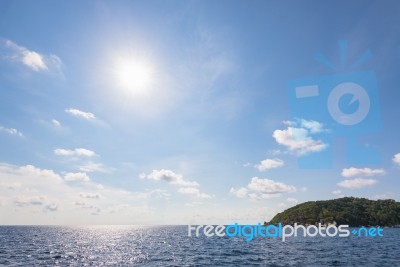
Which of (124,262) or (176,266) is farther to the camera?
(124,262)

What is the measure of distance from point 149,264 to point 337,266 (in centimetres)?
3057

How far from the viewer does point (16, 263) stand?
5331 cm

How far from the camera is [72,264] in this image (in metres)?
53.3

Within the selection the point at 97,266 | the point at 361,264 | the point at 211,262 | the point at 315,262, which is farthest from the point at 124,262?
the point at 361,264

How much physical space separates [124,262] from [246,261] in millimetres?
22112

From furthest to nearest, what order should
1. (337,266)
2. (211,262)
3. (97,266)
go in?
(211,262), (97,266), (337,266)

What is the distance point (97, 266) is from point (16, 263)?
1470 centimetres

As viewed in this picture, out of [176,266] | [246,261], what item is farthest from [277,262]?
[176,266]

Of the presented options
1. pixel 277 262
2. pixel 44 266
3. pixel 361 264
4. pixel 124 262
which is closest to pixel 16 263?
pixel 44 266

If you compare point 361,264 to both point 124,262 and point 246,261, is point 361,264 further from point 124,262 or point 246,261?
point 124,262

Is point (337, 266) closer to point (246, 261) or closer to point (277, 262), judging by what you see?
point (277, 262)

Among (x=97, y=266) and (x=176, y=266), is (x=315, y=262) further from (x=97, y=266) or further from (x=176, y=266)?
(x=97, y=266)

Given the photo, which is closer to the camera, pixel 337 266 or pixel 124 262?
pixel 337 266

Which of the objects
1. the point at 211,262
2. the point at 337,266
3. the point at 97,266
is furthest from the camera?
the point at 211,262
